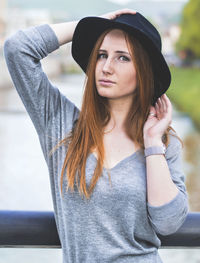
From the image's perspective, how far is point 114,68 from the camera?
→ 1.38m

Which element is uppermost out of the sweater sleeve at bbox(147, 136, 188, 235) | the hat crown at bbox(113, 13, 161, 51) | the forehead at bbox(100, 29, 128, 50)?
the hat crown at bbox(113, 13, 161, 51)

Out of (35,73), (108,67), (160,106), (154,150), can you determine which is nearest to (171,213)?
(154,150)

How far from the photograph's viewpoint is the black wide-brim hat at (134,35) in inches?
53.2

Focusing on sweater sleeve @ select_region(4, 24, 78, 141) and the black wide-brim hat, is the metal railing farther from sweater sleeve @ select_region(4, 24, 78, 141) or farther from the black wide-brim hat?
the black wide-brim hat

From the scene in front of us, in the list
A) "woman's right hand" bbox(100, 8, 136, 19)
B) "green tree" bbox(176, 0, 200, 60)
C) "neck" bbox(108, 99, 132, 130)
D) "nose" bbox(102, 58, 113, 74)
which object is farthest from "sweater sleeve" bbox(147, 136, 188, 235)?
"green tree" bbox(176, 0, 200, 60)

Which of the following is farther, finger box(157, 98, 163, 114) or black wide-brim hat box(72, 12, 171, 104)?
finger box(157, 98, 163, 114)

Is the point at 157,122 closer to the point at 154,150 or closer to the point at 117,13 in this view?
the point at 154,150

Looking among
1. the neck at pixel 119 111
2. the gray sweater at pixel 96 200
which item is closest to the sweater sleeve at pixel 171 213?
the gray sweater at pixel 96 200

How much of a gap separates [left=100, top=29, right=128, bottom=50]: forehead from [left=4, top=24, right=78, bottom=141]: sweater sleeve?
156mm

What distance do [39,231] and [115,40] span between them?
1.91 ft

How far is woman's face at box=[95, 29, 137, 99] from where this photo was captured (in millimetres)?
1375

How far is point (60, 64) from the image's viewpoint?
52781 mm

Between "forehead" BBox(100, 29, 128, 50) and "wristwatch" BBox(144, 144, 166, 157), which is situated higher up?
"forehead" BBox(100, 29, 128, 50)

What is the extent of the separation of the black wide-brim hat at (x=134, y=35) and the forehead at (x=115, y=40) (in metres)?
0.02
